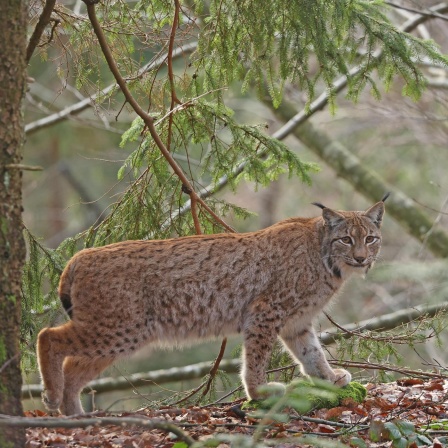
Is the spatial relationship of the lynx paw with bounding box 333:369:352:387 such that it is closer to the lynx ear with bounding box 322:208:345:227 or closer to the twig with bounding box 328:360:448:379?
the twig with bounding box 328:360:448:379

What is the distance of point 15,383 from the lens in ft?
14.3

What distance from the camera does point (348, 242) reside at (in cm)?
682

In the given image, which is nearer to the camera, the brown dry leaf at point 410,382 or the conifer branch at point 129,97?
the conifer branch at point 129,97

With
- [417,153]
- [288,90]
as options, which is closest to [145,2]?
[288,90]

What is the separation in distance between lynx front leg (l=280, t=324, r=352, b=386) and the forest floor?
16.7 inches

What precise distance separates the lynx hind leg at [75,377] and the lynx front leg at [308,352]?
148cm

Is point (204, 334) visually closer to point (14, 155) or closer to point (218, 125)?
point (218, 125)

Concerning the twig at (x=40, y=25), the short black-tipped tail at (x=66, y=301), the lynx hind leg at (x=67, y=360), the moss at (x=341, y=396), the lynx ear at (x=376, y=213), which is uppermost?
the twig at (x=40, y=25)

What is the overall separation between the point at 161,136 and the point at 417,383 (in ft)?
9.97

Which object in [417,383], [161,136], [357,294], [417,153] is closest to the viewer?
[417,383]

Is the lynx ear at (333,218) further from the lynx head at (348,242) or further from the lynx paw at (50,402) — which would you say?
the lynx paw at (50,402)

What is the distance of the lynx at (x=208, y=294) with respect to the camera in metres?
6.15

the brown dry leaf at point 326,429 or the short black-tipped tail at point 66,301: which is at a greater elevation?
the short black-tipped tail at point 66,301

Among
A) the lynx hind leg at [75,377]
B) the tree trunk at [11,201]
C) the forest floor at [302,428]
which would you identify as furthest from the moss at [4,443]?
the lynx hind leg at [75,377]
